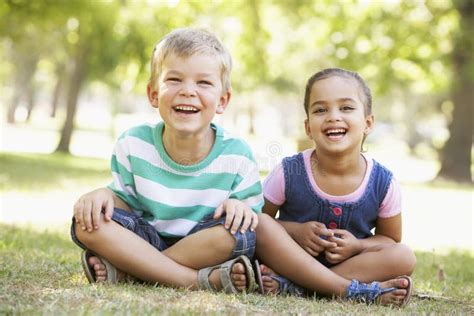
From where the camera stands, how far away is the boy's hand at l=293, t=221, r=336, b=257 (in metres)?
3.20

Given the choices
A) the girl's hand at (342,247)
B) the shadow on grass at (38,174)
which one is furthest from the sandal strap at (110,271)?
the shadow on grass at (38,174)

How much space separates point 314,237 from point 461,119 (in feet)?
47.7

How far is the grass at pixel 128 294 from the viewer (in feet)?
7.61

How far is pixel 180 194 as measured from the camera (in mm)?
3213

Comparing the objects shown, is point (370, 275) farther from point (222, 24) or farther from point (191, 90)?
point (222, 24)

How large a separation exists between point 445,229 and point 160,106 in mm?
4659

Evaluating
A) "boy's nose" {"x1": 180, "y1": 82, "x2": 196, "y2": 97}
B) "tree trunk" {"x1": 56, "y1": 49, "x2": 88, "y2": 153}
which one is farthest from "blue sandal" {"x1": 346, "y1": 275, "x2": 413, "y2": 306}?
"tree trunk" {"x1": 56, "y1": 49, "x2": 88, "y2": 153}

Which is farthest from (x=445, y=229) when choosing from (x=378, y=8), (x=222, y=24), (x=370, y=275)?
(x=222, y=24)

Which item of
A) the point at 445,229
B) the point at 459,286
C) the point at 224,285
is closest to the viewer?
the point at 224,285

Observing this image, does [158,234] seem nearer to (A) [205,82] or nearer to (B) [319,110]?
(A) [205,82]

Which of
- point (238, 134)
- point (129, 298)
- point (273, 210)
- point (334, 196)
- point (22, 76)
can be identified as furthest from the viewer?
point (22, 76)

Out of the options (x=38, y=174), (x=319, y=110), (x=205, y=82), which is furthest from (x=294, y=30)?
(x=205, y=82)

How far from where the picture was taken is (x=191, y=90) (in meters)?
3.13

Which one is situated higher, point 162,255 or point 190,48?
point 190,48
